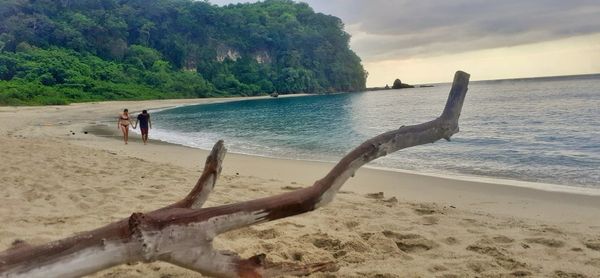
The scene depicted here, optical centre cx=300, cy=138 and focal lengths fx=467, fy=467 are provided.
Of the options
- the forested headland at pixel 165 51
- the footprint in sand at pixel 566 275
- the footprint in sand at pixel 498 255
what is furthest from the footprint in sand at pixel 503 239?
the forested headland at pixel 165 51

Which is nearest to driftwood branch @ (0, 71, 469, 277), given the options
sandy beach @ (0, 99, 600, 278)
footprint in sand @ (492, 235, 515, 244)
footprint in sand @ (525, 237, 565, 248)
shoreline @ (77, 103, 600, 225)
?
Answer: sandy beach @ (0, 99, 600, 278)

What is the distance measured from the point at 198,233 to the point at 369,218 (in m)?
3.35

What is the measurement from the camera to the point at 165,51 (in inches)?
4397

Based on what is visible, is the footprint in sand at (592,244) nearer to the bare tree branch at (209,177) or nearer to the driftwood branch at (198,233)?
the driftwood branch at (198,233)

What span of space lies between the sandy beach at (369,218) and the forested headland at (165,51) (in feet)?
157

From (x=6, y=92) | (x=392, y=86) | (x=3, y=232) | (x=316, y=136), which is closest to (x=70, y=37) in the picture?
(x=6, y=92)

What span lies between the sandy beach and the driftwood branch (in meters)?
0.89

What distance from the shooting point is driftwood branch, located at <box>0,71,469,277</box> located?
7.93 feet

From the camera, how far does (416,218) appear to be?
5.84 metres

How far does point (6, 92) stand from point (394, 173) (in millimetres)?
53064

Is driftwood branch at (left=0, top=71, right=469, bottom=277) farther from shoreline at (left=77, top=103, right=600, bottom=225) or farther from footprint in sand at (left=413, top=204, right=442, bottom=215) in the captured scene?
shoreline at (left=77, top=103, right=600, bottom=225)

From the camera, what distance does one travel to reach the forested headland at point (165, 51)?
235ft

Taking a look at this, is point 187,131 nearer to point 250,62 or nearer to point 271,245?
point 271,245

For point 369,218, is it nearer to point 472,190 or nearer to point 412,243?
point 412,243
